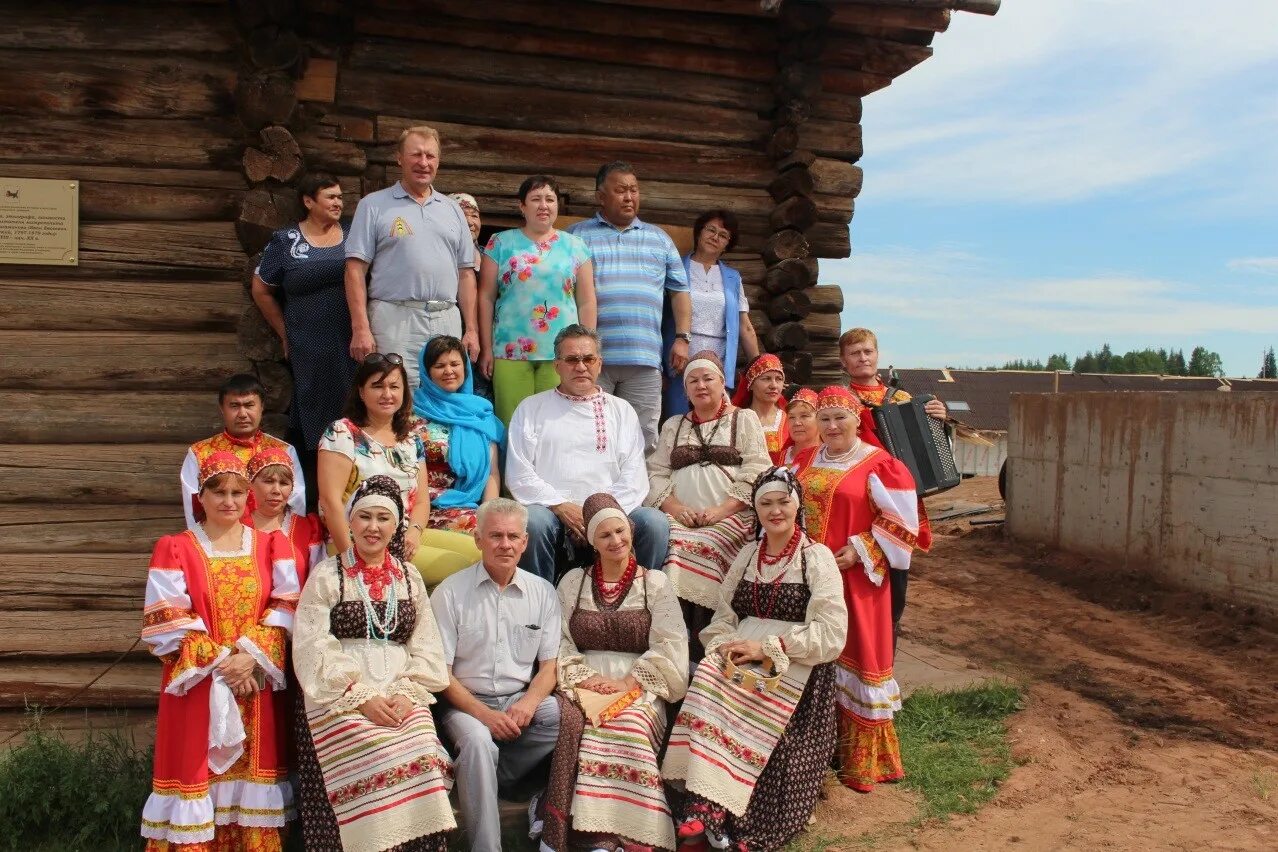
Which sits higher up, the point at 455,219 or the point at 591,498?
the point at 455,219

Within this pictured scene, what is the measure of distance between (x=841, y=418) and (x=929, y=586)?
6.64m

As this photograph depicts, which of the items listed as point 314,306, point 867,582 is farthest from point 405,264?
point 867,582

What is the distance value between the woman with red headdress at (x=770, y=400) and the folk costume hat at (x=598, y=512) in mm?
1095

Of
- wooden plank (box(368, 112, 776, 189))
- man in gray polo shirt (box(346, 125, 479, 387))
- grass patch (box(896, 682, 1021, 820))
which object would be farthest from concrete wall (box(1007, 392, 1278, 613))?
man in gray polo shirt (box(346, 125, 479, 387))

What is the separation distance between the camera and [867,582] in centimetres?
463

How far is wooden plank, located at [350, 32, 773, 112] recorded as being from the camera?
19.1 feet

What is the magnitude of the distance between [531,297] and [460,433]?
0.84m

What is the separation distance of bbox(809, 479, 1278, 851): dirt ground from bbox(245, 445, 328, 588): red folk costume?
90.4 inches

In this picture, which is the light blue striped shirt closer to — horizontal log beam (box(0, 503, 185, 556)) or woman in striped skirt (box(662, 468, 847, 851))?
woman in striped skirt (box(662, 468, 847, 851))

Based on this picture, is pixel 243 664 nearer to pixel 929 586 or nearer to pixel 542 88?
pixel 542 88

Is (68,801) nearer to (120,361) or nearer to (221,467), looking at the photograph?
(221,467)

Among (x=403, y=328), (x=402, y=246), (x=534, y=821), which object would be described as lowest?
(x=534, y=821)

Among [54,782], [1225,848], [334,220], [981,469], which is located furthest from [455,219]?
[981,469]

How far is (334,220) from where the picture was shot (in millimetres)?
4965
